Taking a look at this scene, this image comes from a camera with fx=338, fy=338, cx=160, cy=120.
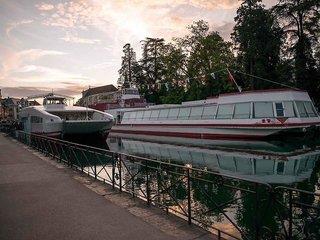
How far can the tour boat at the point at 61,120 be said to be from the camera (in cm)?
3338

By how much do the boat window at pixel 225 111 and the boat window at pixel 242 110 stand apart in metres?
0.62

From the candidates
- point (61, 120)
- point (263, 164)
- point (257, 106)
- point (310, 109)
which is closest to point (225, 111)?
point (257, 106)

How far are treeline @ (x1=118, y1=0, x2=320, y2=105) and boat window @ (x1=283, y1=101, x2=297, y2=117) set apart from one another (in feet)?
16.1

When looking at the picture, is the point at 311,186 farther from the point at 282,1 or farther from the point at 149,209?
the point at 282,1

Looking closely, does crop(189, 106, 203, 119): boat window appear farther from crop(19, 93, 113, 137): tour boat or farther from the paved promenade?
the paved promenade

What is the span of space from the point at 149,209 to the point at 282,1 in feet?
137

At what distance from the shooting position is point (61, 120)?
109ft

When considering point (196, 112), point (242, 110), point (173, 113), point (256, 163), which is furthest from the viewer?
point (173, 113)

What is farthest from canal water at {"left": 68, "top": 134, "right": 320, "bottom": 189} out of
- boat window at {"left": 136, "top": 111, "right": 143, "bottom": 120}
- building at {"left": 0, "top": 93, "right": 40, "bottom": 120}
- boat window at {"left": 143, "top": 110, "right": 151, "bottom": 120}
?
building at {"left": 0, "top": 93, "right": 40, "bottom": 120}

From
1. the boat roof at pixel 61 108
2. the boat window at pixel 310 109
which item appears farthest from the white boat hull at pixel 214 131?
the boat roof at pixel 61 108

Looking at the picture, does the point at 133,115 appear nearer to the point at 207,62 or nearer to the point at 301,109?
the point at 207,62

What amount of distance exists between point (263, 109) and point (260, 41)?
19.0 m

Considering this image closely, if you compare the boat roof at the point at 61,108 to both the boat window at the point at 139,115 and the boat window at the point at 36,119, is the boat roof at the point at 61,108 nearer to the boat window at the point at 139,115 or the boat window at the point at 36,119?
the boat window at the point at 36,119

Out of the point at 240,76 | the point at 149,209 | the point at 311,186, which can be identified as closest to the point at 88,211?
the point at 149,209
